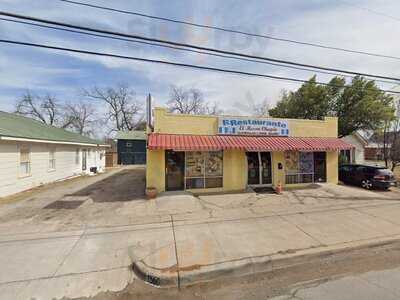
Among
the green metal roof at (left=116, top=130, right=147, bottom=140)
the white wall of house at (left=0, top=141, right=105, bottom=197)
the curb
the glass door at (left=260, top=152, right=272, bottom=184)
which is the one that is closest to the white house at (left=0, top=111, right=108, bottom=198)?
the white wall of house at (left=0, top=141, right=105, bottom=197)

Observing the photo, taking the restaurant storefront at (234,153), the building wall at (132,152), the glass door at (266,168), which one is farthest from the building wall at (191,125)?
the building wall at (132,152)

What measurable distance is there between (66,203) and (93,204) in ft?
4.04

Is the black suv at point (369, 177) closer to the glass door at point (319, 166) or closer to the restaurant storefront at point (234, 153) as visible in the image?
the restaurant storefront at point (234, 153)

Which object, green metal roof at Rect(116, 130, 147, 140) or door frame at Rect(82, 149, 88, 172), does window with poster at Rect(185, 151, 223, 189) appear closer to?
door frame at Rect(82, 149, 88, 172)

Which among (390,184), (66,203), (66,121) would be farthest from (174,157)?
(66,121)

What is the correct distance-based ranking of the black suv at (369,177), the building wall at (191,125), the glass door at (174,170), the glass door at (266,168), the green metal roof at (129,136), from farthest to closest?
the green metal roof at (129,136)
the black suv at (369,177)
the glass door at (266,168)
the glass door at (174,170)
the building wall at (191,125)

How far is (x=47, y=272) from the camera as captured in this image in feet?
15.0

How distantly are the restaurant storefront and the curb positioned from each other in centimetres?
611

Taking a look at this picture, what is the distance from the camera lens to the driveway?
4422mm

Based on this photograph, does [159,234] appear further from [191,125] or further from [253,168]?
[253,168]

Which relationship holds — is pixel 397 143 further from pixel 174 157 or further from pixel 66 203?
pixel 66 203

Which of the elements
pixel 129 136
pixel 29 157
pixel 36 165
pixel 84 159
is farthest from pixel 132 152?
pixel 29 157

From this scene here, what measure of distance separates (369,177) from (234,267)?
13522 millimetres

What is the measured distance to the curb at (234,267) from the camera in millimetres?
4316
